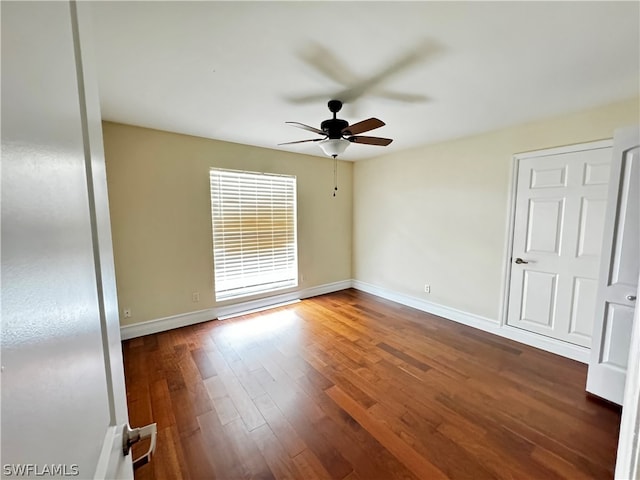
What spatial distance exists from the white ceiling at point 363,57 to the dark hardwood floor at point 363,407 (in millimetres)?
2399

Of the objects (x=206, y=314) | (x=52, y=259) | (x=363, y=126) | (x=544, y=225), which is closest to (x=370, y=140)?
(x=363, y=126)

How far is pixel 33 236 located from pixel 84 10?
26.7 inches

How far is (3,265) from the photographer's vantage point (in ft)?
0.93

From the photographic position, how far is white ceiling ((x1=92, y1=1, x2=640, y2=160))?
1.31 meters

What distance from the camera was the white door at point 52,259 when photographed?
303mm

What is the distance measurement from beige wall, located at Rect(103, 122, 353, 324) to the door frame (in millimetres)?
2960

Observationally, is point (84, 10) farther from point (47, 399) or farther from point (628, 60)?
point (628, 60)

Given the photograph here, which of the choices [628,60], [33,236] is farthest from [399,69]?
[33,236]

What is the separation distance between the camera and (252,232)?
3805 mm

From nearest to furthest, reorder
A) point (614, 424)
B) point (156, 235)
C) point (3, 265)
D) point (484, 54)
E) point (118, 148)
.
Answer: point (3, 265), point (484, 54), point (614, 424), point (118, 148), point (156, 235)

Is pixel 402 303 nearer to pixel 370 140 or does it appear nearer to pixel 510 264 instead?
pixel 510 264

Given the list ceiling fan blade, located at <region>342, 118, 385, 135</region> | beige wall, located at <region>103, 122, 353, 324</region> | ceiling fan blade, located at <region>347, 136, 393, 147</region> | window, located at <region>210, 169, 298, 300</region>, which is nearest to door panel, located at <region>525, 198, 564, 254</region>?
ceiling fan blade, located at <region>347, 136, 393, 147</region>

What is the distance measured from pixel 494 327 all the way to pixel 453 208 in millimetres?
1535

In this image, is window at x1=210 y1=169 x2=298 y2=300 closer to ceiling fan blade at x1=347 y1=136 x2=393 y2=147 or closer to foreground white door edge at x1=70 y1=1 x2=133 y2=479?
ceiling fan blade at x1=347 y1=136 x2=393 y2=147
